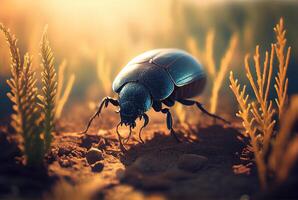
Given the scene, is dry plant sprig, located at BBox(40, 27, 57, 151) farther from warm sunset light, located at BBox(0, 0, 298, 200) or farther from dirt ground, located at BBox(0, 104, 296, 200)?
dirt ground, located at BBox(0, 104, 296, 200)

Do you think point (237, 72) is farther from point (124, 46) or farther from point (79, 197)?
point (79, 197)

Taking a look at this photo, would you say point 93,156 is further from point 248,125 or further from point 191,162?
point 248,125

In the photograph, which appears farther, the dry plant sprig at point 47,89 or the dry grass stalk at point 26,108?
the dry plant sprig at point 47,89

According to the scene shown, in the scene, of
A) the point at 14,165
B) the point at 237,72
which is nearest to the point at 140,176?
the point at 14,165

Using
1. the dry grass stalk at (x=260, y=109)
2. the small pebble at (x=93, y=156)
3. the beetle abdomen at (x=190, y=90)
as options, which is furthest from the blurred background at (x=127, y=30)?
the dry grass stalk at (x=260, y=109)

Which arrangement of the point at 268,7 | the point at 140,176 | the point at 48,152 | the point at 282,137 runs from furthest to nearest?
the point at 268,7 → the point at 48,152 → the point at 140,176 → the point at 282,137

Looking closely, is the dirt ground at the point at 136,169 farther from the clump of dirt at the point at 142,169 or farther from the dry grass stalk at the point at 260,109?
the dry grass stalk at the point at 260,109
